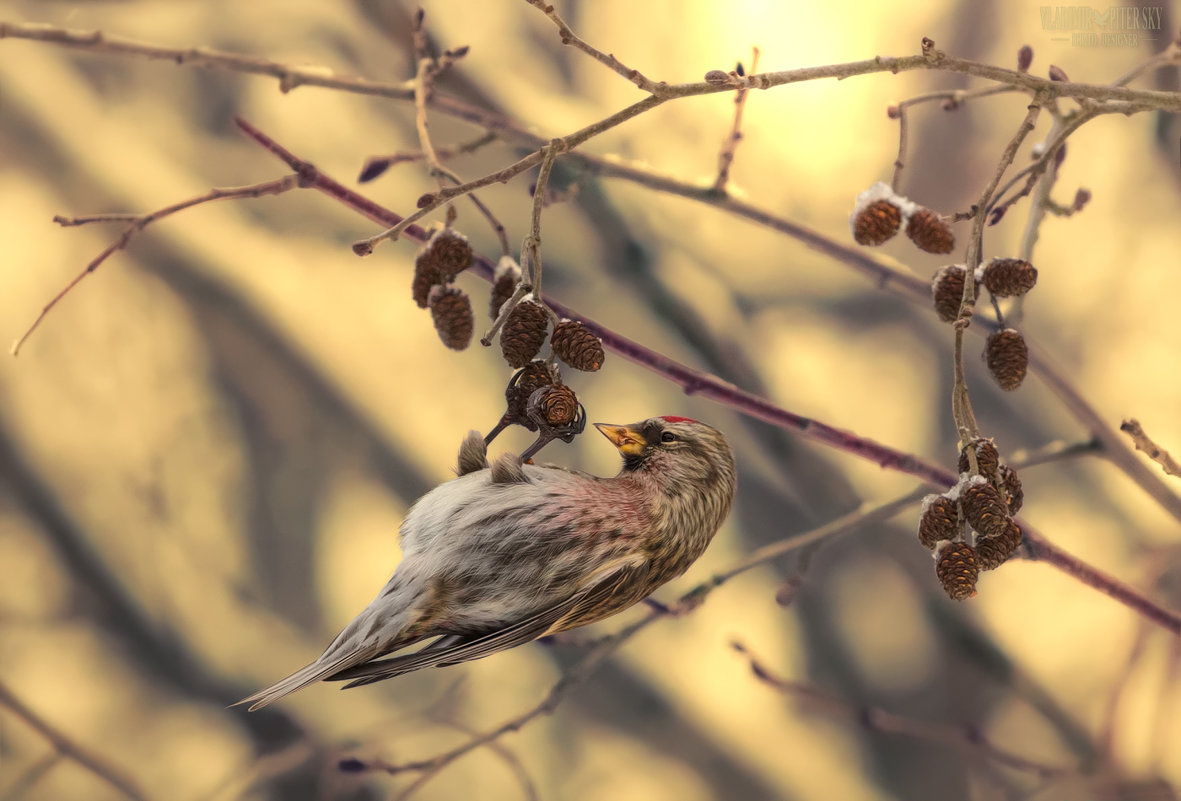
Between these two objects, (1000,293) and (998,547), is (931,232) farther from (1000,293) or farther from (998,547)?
(998,547)

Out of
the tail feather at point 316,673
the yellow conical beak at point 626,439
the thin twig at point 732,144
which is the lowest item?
the tail feather at point 316,673

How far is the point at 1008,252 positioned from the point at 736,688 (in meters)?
0.55

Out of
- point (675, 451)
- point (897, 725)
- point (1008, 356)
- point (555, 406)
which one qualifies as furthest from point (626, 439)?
point (897, 725)

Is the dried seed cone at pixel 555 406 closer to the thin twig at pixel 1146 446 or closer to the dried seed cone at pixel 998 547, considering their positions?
the dried seed cone at pixel 998 547

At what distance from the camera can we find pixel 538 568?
0.55 meters

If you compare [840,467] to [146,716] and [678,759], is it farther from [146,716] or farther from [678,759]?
[146,716]

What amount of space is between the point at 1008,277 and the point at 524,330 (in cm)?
33

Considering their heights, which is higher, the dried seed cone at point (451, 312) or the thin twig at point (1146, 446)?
the thin twig at point (1146, 446)

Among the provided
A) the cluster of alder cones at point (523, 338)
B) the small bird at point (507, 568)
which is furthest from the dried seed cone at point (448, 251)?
the small bird at point (507, 568)

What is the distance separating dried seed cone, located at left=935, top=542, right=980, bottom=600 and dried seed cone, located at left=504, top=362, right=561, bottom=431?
0.24 m

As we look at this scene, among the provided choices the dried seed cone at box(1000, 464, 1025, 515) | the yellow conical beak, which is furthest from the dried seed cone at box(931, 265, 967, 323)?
the yellow conical beak

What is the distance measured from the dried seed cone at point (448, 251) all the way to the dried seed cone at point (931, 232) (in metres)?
0.32

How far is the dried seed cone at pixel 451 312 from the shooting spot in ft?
1.86

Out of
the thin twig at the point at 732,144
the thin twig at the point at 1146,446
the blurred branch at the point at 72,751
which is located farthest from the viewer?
the blurred branch at the point at 72,751
